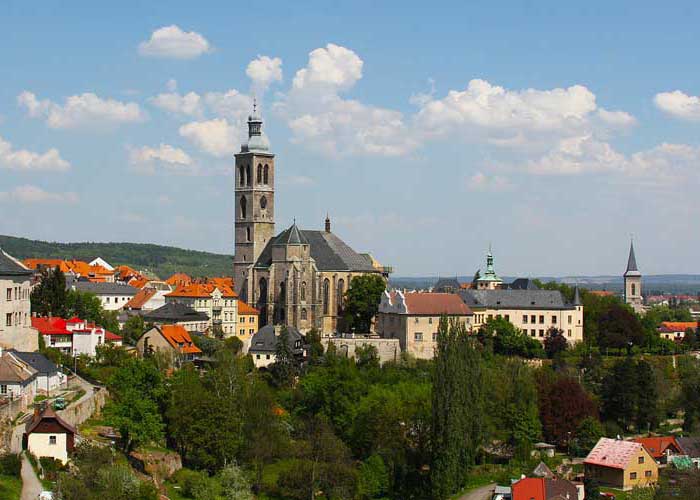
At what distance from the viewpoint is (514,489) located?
60250 mm

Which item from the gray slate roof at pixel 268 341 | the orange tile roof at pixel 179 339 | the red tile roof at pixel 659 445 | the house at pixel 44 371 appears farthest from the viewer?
the gray slate roof at pixel 268 341

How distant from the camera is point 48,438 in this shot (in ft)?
169

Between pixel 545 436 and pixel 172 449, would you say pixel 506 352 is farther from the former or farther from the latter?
pixel 172 449

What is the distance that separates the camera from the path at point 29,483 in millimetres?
45844

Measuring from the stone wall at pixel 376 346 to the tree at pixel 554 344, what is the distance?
44.7 ft

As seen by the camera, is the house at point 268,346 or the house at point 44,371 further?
the house at point 268,346

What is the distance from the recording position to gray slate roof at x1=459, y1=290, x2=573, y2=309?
103000mm

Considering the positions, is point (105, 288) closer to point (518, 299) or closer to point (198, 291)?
point (198, 291)

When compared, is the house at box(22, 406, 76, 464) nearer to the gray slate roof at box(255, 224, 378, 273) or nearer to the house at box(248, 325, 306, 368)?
the house at box(248, 325, 306, 368)

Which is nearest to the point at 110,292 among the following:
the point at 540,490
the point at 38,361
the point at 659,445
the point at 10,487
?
the point at 38,361

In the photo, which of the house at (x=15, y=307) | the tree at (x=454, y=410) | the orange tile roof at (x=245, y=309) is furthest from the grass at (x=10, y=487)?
the orange tile roof at (x=245, y=309)

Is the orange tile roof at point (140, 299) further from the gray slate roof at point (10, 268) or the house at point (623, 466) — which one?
the house at point (623, 466)

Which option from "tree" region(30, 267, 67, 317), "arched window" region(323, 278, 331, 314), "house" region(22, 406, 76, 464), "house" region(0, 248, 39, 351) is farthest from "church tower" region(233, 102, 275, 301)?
"house" region(22, 406, 76, 464)

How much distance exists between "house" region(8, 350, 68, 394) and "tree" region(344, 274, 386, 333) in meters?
40.8
